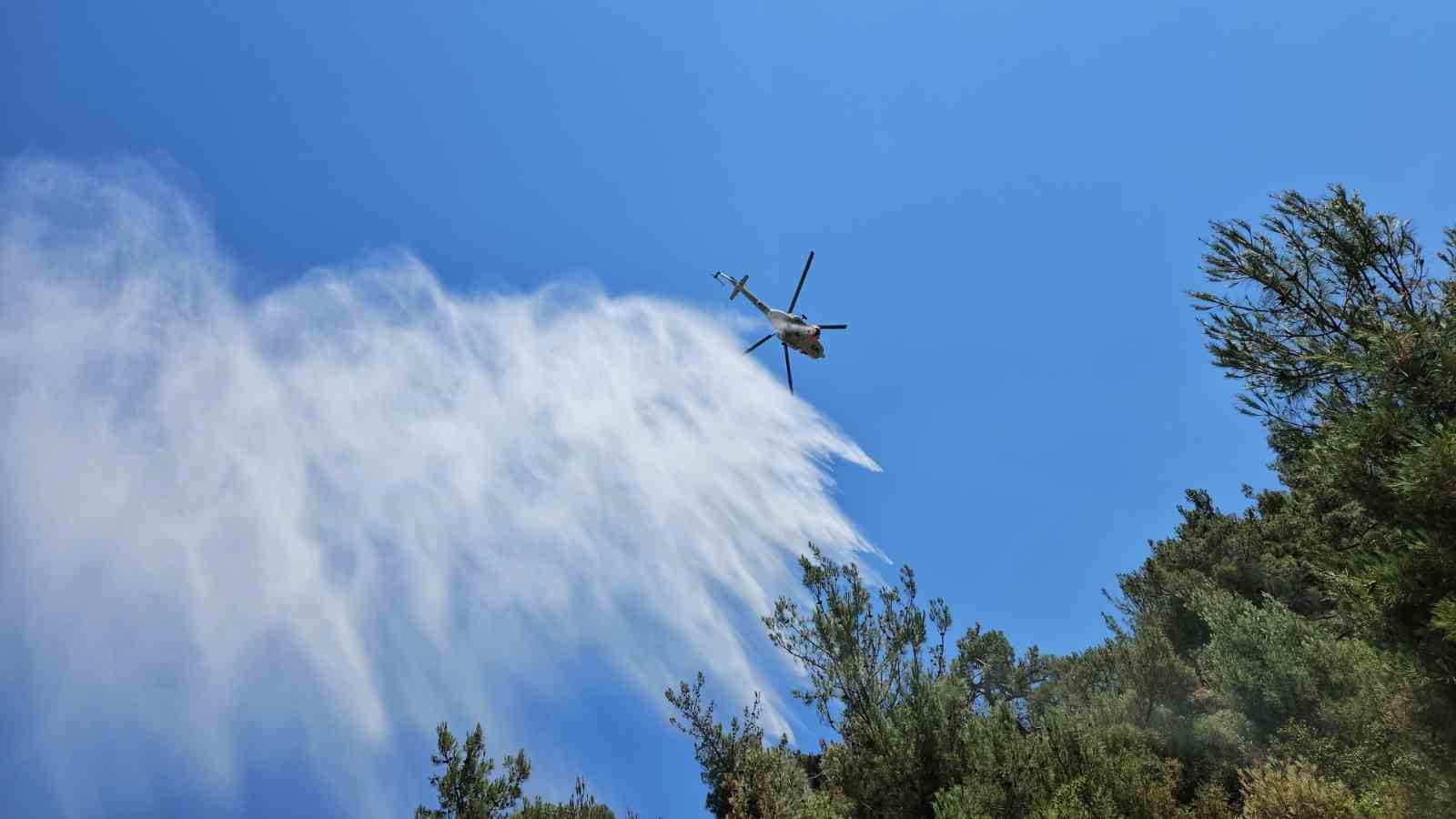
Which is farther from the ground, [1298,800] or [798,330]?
[798,330]

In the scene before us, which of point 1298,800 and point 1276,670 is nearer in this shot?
point 1298,800

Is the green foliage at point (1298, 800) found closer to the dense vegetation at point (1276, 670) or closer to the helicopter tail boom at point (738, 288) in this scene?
the dense vegetation at point (1276, 670)

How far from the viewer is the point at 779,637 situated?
2372 centimetres

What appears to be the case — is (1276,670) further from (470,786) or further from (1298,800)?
(470,786)

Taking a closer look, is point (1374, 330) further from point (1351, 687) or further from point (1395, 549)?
point (1351, 687)

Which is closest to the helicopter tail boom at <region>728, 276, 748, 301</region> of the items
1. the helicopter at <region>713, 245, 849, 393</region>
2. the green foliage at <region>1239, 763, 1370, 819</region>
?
the helicopter at <region>713, 245, 849, 393</region>

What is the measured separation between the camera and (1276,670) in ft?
68.8

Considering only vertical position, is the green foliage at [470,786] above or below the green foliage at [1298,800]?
above

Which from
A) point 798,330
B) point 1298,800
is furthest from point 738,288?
point 1298,800

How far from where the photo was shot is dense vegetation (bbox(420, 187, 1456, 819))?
7926mm

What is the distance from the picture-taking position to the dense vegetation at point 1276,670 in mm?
7926

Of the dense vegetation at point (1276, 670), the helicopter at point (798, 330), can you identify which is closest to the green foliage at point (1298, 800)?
the dense vegetation at point (1276, 670)

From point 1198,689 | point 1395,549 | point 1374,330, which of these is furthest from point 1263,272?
point 1198,689

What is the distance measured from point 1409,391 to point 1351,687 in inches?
670
